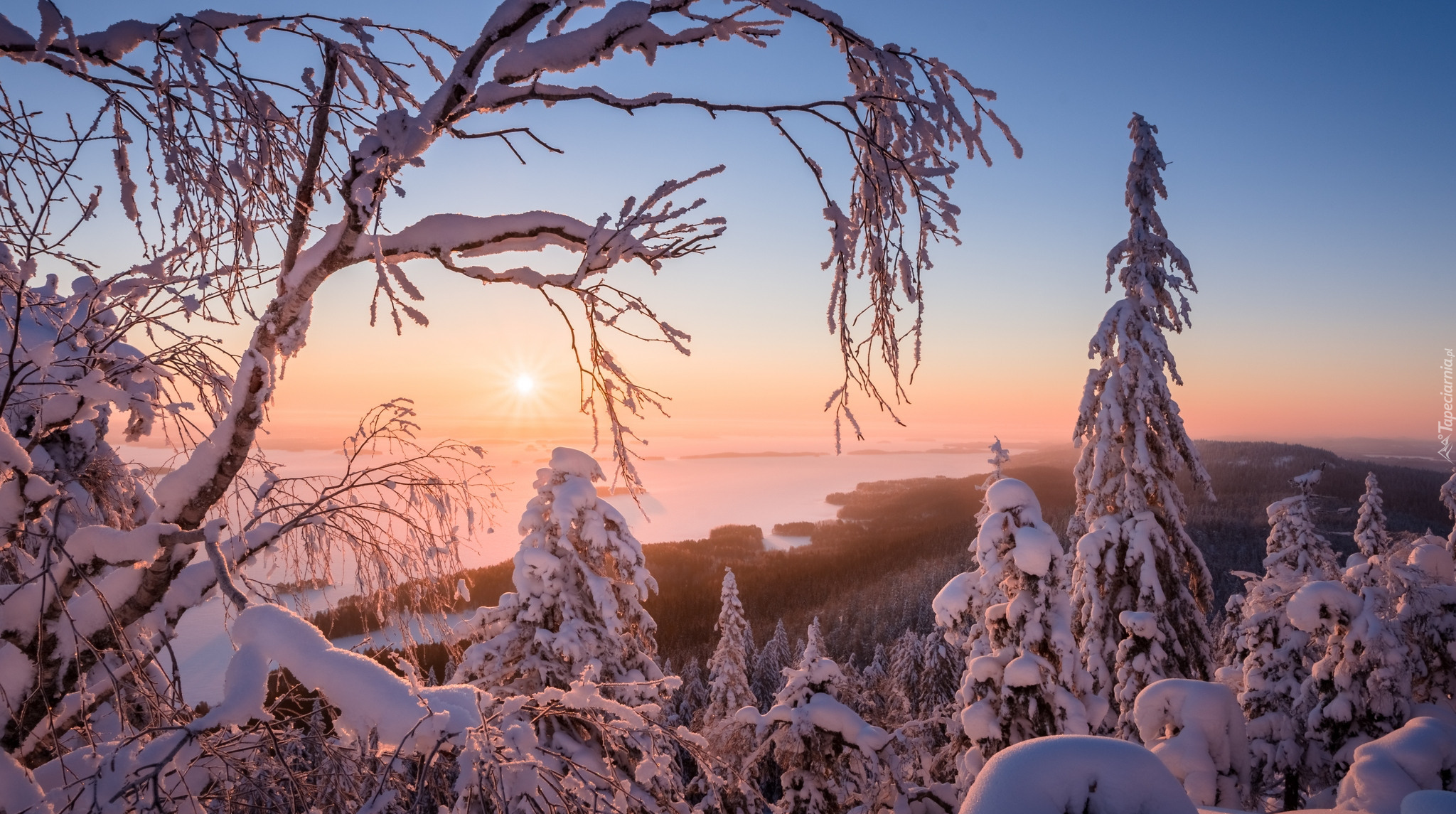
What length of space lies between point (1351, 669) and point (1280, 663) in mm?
3735

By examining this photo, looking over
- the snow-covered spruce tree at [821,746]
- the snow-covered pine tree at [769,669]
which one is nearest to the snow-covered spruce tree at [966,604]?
the snow-covered spruce tree at [821,746]

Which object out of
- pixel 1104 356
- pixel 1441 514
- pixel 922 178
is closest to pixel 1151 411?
pixel 1104 356

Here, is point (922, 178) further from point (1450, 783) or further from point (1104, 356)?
point (1104, 356)

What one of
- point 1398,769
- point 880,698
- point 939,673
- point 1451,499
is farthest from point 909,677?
point 1398,769

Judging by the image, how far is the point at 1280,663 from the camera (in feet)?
44.0

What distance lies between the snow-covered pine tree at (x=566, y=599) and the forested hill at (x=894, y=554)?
59.9 ft

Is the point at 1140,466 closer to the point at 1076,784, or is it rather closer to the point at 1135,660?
the point at 1135,660

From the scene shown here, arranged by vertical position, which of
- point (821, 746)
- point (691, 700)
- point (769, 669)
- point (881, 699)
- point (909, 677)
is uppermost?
point (821, 746)

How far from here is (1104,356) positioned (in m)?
12.6

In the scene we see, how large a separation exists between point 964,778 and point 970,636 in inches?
133

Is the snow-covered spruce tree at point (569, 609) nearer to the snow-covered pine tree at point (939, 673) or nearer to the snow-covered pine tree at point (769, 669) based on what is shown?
the snow-covered pine tree at point (939, 673)

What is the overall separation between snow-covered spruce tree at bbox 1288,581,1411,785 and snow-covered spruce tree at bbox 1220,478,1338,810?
37.5 inches

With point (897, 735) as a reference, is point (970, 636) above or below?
above

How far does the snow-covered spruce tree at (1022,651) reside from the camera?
8953mm
